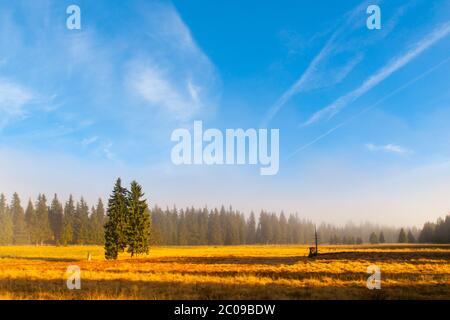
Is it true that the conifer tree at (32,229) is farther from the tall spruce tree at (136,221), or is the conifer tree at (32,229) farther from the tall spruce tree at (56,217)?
the tall spruce tree at (136,221)

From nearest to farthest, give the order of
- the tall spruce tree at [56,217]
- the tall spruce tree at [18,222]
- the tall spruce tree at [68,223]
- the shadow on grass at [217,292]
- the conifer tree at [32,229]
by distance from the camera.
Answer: the shadow on grass at [217,292], the tall spruce tree at [68,223], the conifer tree at [32,229], the tall spruce tree at [18,222], the tall spruce tree at [56,217]

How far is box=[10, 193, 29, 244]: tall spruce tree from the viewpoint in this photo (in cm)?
11669

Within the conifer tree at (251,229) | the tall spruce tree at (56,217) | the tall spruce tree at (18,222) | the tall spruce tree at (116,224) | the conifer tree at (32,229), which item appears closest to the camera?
the tall spruce tree at (116,224)

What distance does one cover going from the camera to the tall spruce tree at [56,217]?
124m

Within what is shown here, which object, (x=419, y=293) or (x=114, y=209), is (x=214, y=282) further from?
(x=114, y=209)

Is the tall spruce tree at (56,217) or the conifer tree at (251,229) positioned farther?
the conifer tree at (251,229)

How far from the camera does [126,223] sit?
54219mm

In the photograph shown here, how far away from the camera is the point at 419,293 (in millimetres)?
16875

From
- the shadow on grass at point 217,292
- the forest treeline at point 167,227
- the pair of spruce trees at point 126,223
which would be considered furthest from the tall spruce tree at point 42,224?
the shadow on grass at point 217,292
